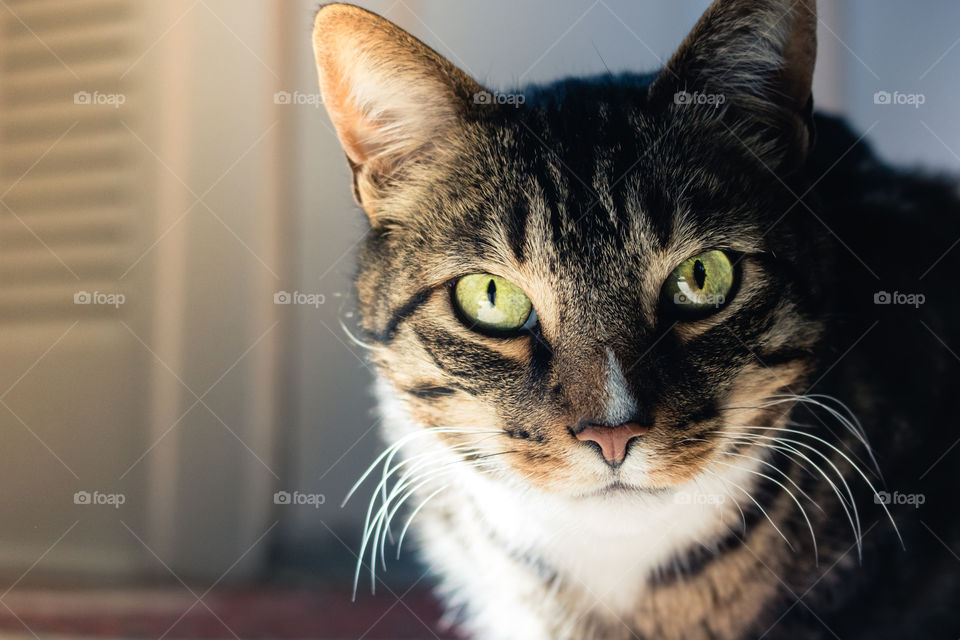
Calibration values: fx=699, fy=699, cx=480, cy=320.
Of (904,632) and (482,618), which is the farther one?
(482,618)

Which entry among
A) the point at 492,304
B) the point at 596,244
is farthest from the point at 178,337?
the point at 596,244

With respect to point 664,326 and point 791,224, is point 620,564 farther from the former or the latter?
point 791,224

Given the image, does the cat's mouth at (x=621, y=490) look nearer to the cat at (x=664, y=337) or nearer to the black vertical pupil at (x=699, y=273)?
the cat at (x=664, y=337)

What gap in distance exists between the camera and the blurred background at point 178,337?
1044 mm

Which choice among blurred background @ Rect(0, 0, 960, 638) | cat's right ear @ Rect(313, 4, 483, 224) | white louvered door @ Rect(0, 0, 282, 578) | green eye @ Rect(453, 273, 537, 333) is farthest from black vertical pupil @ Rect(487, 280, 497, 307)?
white louvered door @ Rect(0, 0, 282, 578)

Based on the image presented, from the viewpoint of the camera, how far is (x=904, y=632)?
81 centimetres

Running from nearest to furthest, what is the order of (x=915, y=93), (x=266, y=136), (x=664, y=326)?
(x=664, y=326) → (x=915, y=93) → (x=266, y=136)

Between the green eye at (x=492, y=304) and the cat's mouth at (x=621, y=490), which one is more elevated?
the green eye at (x=492, y=304)

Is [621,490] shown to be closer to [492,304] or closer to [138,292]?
[492,304]

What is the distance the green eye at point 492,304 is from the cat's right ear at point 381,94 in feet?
0.54

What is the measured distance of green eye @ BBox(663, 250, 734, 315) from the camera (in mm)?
778

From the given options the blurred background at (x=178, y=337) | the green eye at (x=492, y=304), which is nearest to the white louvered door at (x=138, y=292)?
the blurred background at (x=178, y=337)

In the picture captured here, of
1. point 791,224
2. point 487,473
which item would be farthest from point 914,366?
point 487,473

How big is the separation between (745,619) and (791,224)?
0.46 metres
